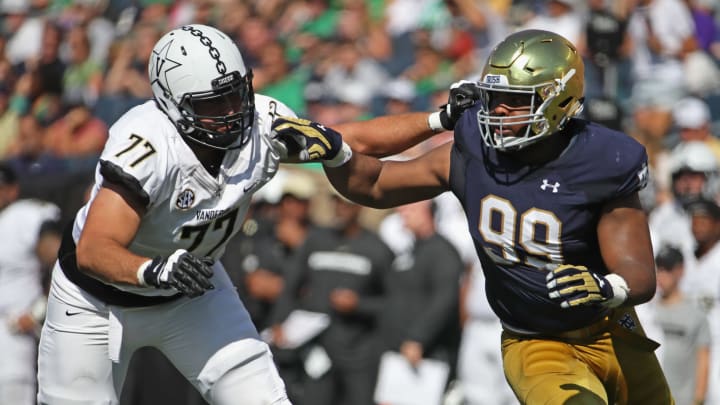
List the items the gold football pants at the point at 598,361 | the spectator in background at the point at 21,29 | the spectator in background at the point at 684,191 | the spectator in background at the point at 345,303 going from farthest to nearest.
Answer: the spectator in background at the point at 21,29 → the spectator in background at the point at 345,303 → the spectator in background at the point at 684,191 → the gold football pants at the point at 598,361

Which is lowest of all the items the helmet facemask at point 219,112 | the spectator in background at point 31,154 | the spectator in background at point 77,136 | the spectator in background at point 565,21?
the spectator in background at point 31,154

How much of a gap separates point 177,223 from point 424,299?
3316mm

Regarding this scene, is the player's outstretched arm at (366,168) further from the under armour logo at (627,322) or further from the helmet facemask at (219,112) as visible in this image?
the under armour logo at (627,322)

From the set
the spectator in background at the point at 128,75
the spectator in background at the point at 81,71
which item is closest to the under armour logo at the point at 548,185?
the spectator in background at the point at 128,75

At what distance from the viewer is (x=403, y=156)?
28.5 ft

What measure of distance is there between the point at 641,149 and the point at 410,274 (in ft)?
11.4

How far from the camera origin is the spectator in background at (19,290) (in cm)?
889

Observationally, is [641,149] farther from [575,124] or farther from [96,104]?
[96,104]

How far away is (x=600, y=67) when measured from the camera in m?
9.08

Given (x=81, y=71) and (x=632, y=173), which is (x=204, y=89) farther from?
(x=81, y=71)

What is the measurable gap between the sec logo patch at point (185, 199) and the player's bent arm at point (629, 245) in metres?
1.56

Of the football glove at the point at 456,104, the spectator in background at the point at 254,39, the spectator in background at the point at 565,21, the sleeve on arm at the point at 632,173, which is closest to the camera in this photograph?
the sleeve on arm at the point at 632,173

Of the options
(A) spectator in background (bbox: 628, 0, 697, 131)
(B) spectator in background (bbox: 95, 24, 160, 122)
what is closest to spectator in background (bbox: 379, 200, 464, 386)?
(A) spectator in background (bbox: 628, 0, 697, 131)

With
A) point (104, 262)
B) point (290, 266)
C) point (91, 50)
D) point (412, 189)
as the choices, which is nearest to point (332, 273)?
point (290, 266)
